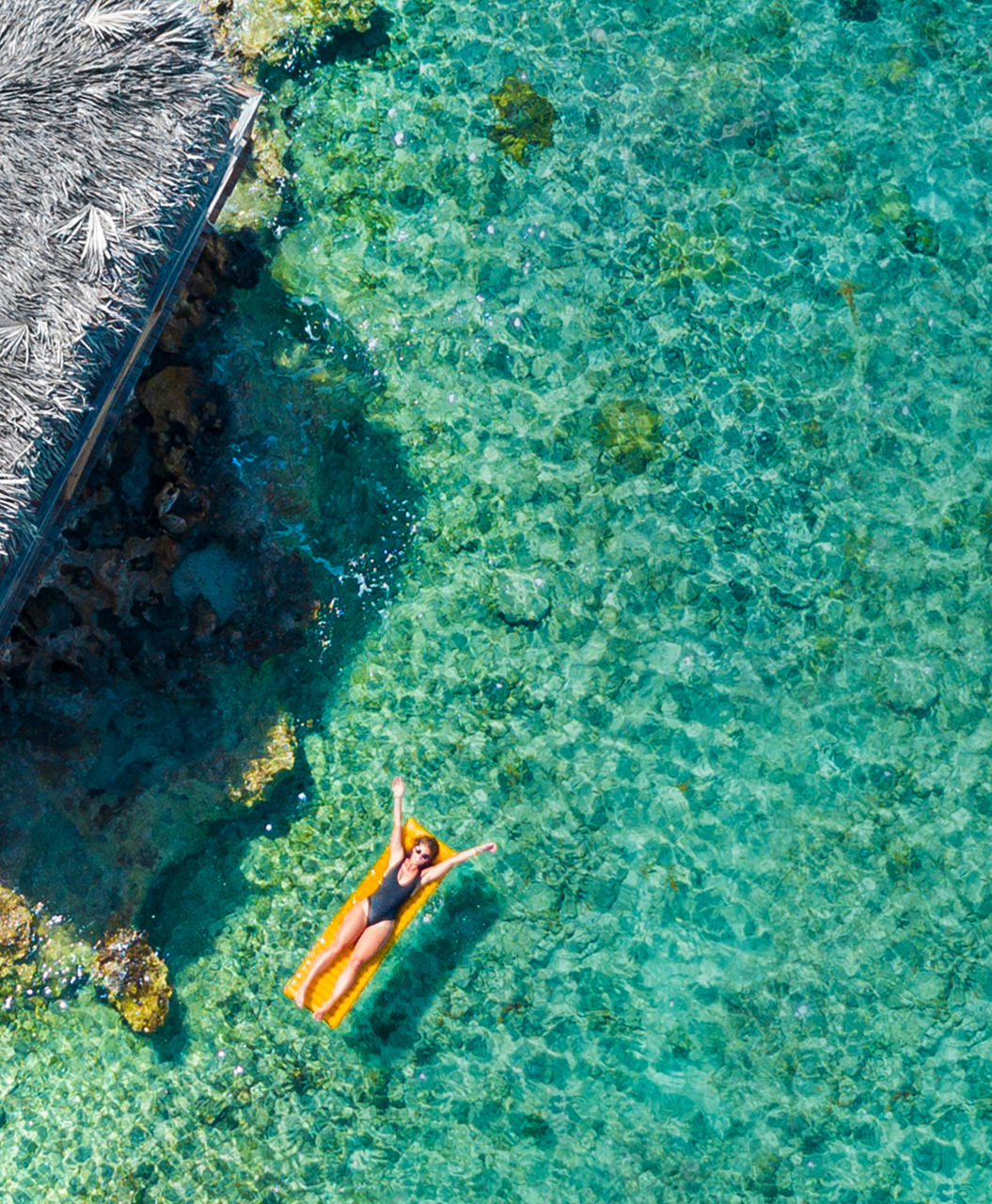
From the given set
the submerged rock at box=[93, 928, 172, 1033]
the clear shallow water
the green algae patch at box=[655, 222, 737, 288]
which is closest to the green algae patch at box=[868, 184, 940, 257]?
the clear shallow water

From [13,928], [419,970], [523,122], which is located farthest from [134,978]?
[523,122]

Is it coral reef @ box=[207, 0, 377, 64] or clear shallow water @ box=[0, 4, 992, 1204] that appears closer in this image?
clear shallow water @ box=[0, 4, 992, 1204]

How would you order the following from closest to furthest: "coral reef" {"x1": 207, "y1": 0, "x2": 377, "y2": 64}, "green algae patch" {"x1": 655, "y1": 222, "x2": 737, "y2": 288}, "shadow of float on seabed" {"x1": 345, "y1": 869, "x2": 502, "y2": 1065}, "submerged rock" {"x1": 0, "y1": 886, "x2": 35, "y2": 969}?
"shadow of float on seabed" {"x1": 345, "y1": 869, "x2": 502, "y2": 1065} → "submerged rock" {"x1": 0, "y1": 886, "x2": 35, "y2": 969} → "green algae patch" {"x1": 655, "y1": 222, "x2": 737, "y2": 288} → "coral reef" {"x1": 207, "y1": 0, "x2": 377, "y2": 64}

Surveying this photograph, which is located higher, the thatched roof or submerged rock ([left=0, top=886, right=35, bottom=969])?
the thatched roof

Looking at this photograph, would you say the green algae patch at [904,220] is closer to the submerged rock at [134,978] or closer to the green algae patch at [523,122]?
the green algae patch at [523,122]

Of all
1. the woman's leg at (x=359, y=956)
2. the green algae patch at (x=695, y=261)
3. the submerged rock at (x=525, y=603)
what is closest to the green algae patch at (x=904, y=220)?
the green algae patch at (x=695, y=261)

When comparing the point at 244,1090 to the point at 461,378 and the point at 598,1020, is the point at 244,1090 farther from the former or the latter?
the point at 461,378

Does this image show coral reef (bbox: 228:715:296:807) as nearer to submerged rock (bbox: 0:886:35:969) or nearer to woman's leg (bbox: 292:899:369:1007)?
woman's leg (bbox: 292:899:369:1007)
